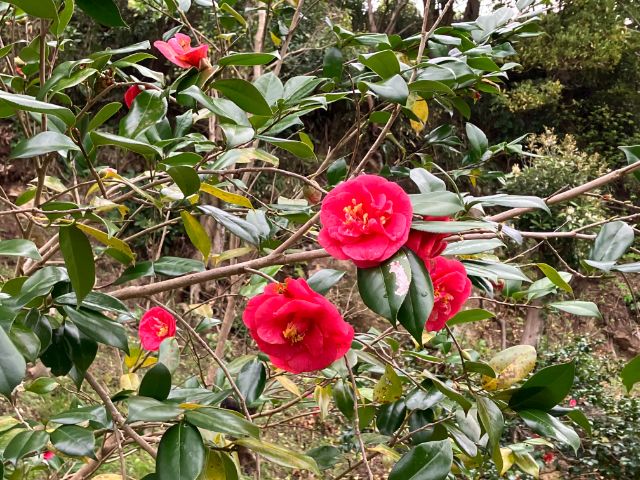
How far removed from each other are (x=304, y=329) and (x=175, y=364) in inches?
16.0

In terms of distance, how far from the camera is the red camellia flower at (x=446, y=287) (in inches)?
24.6

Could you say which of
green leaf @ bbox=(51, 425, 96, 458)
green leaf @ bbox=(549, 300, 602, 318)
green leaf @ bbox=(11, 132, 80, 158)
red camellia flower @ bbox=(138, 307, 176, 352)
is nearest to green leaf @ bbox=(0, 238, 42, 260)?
green leaf @ bbox=(11, 132, 80, 158)

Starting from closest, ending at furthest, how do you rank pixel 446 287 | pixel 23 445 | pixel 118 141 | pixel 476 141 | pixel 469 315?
pixel 118 141
pixel 446 287
pixel 23 445
pixel 469 315
pixel 476 141

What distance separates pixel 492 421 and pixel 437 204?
30 centimetres

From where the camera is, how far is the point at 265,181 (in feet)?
14.2

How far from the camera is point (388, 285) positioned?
486mm

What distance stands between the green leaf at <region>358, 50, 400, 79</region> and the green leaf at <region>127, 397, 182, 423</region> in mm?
458

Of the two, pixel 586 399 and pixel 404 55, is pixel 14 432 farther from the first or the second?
pixel 586 399

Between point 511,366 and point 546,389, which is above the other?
point 546,389

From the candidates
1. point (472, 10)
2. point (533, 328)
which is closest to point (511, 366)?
point (533, 328)

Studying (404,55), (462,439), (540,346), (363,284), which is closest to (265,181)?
(540,346)

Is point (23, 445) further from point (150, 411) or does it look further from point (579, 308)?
point (579, 308)

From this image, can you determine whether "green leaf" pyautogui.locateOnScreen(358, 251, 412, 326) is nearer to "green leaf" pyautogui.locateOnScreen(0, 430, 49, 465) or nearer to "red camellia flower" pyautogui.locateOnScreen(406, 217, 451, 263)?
"red camellia flower" pyautogui.locateOnScreen(406, 217, 451, 263)

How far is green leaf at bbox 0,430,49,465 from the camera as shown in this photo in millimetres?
741
